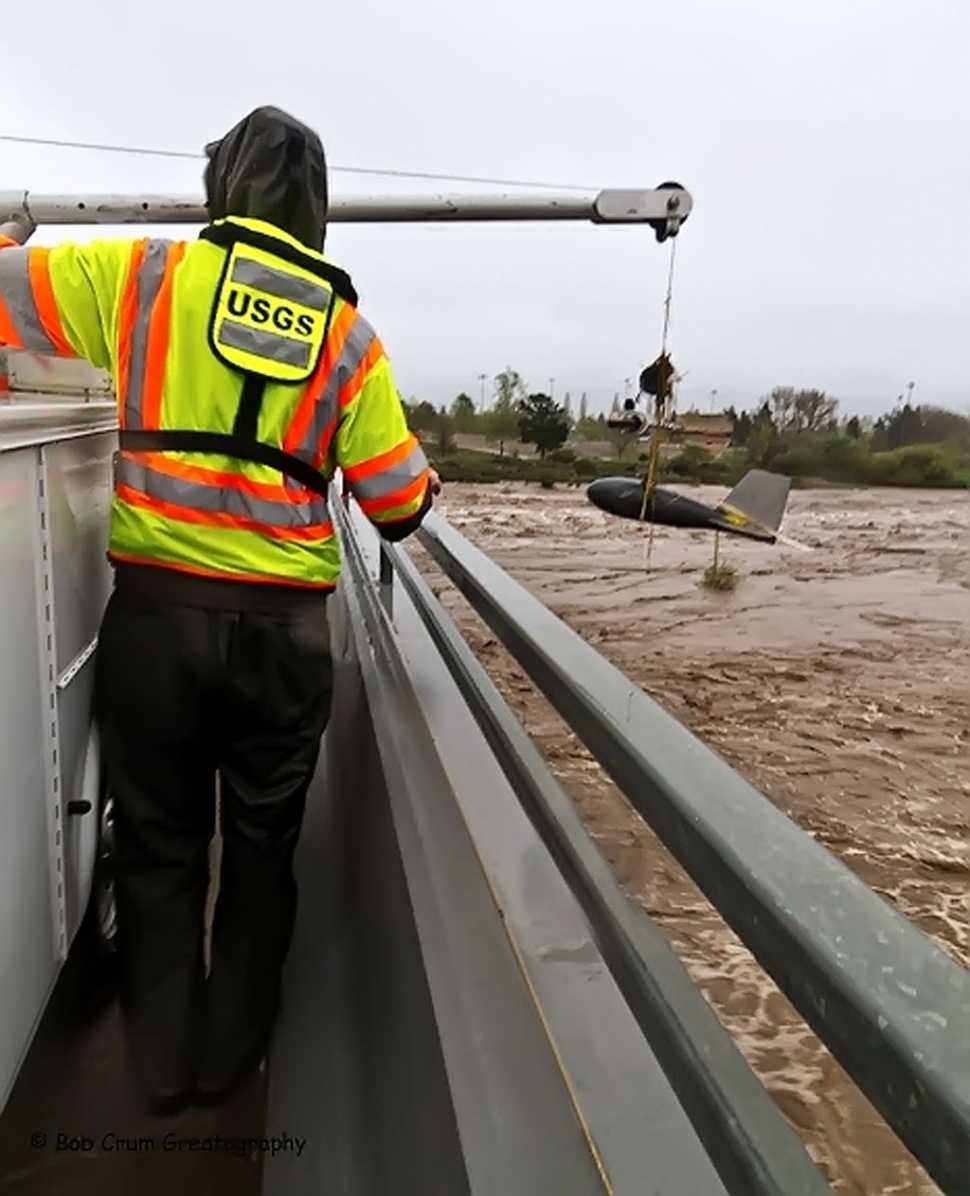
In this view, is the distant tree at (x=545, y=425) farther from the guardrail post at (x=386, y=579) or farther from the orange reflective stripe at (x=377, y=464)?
the orange reflective stripe at (x=377, y=464)

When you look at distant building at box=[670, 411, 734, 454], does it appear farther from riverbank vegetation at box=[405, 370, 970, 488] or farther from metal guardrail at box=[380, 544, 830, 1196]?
metal guardrail at box=[380, 544, 830, 1196]

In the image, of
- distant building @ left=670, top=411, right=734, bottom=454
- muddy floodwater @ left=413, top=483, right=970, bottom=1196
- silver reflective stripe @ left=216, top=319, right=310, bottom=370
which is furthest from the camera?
distant building @ left=670, top=411, right=734, bottom=454

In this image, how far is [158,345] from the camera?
1948 millimetres

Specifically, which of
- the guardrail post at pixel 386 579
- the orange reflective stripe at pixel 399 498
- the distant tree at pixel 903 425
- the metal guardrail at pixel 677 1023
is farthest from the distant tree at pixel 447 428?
the metal guardrail at pixel 677 1023

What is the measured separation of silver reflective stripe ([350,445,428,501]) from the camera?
220 centimetres

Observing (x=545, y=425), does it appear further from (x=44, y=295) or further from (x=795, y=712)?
(x=44, y=295)

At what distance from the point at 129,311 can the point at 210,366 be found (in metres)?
0.20

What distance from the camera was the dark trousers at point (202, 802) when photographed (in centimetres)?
206

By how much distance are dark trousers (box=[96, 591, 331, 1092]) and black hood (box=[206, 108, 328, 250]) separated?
86 cm

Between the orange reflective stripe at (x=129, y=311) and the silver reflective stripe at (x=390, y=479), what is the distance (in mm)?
545

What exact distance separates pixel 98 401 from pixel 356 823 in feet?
4.58

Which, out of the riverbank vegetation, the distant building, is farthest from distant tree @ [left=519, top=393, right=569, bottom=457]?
the distant building

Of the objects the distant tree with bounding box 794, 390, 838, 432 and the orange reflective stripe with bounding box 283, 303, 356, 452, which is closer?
the orange reflective stripe with bounding box 283, 303, 356, 452

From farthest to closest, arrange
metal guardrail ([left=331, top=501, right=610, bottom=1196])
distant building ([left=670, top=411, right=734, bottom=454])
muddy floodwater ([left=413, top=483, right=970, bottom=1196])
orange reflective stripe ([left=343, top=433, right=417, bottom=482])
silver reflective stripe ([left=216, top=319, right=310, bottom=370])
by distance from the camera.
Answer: distant building ([left=670, top=411, right=734, bottom=454]) < muddy floodwater ([left=413, top=483, right=970, bottom=1196]) < orange reflective stripe ([left=343, top=433, right=417, bottom=482]) < silver reflective stripe ([left=216, top=319, right=310, bottom=370]) < metal guardrail ([left=331, top=501, right=610, bottom=1196])
